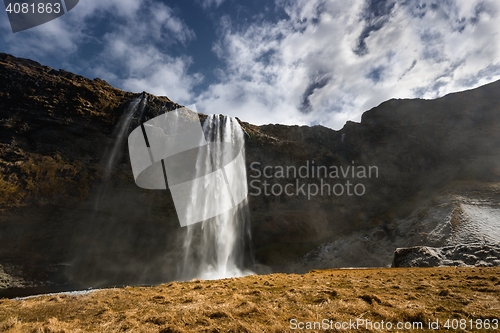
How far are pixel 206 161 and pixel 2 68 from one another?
2987cm

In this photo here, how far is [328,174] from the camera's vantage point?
177 ft

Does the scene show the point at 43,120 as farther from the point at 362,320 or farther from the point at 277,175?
the point at 362,320

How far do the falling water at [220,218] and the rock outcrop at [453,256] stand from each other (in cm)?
2143

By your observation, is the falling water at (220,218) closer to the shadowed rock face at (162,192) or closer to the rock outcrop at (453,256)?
the shadowed rock face at (162,192)

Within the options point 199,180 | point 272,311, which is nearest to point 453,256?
point 272,311

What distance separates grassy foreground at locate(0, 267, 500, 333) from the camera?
7.83 meters

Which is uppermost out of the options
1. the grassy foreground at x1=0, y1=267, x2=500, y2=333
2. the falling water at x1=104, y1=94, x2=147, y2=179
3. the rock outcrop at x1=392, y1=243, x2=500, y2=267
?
the falling water at x1=104, y1=94, x2=147, y2=179

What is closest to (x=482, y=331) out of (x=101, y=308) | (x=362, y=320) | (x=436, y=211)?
(x=362, y=320)

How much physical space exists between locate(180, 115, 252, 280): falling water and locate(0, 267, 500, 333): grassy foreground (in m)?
25.2

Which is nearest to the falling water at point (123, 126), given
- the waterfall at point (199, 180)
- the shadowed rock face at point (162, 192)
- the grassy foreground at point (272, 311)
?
the shadowed rock face at point (162, 192)

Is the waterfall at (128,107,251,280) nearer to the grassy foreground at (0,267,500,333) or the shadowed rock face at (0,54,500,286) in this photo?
the shadowed rock face at (0,54,500,286)

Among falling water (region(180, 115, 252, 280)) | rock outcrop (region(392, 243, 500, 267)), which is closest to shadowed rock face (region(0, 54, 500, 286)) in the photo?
falling water (region(180, 115, 252, 280))

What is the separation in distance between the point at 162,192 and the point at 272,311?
3498 centimetres

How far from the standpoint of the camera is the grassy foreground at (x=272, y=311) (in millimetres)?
7832
